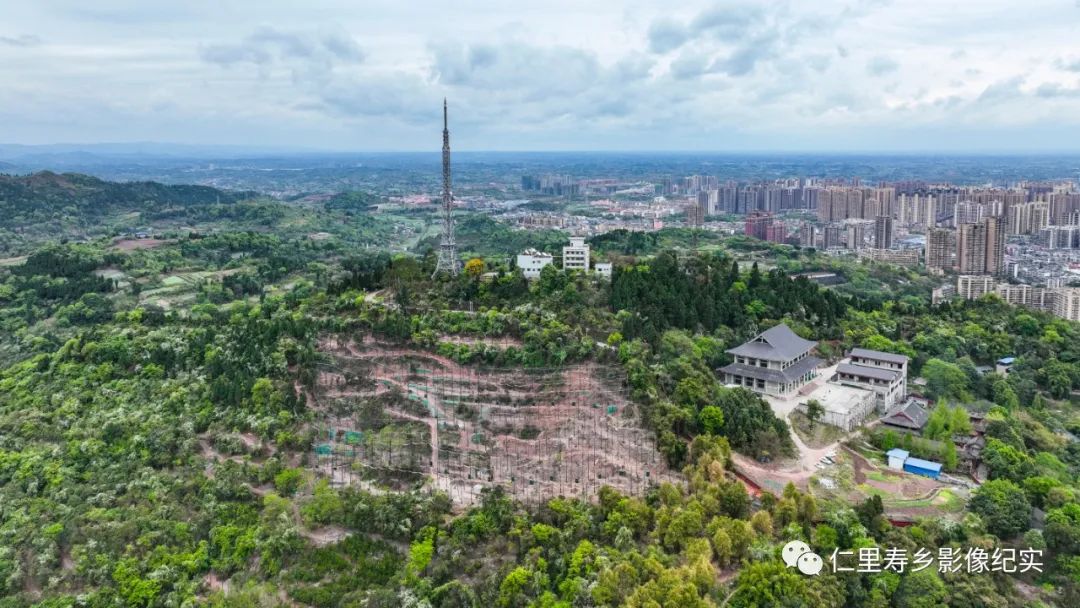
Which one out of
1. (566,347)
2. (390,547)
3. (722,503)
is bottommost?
(390,547)

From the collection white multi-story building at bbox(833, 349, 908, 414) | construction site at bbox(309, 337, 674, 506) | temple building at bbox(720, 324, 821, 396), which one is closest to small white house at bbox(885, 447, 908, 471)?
white multi-story building at bbox(833, 349, 908, 414)

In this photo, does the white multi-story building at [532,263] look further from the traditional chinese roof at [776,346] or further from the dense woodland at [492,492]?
the traditional chinese roof at [776,346]

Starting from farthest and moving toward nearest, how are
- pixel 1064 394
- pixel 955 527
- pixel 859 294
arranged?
1. pixel 859 294
2. pixel 1064 394
3. pixel 955 527

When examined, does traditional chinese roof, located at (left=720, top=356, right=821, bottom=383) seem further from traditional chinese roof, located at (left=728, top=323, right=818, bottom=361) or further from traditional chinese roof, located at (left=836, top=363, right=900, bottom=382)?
traditional chinese roof, located at (left=836, top=363, right=900, bottom=382)

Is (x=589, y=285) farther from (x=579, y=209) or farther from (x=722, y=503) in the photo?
(x=579, y=209)

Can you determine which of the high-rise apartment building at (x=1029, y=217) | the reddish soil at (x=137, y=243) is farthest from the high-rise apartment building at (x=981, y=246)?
the reddish soil at (x=137, y=243)

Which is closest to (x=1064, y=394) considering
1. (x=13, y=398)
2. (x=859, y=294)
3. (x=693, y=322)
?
(x=693, y=322)
